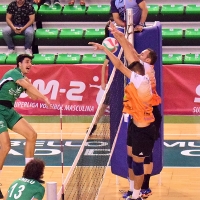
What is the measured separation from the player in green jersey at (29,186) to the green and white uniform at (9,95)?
2.43m

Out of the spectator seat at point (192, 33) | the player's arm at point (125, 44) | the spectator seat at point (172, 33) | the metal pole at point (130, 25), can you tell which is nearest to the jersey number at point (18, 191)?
the player's arm at point (125, 44)

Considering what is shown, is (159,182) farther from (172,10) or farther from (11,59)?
(172,10)

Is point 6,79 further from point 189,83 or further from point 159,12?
point 159,12

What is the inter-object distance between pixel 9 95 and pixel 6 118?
1.11 feet

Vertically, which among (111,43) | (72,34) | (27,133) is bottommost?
(72,34)

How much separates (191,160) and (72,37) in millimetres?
7125

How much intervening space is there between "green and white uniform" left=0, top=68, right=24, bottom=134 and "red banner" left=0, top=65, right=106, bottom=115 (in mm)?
5270

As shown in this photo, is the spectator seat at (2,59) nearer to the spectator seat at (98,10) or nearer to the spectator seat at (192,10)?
the spectator seat at (98,10)

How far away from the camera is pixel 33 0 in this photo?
17.8m

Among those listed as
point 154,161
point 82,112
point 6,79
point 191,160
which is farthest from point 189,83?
point 6,79

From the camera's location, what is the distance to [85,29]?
17750 mm

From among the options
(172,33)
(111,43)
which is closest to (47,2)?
(172,33)

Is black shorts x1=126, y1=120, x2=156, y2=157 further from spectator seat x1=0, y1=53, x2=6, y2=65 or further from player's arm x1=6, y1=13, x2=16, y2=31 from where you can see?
player's arm x1=6, y1=13, x2=16, y2=31

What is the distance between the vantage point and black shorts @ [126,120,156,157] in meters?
8.20
